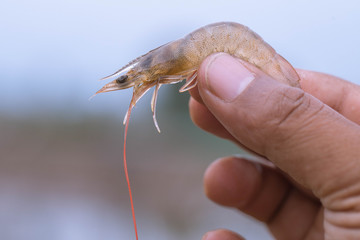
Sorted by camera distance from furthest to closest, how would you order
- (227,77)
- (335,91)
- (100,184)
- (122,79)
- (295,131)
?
(100,184) < (335,91) < (122,79) < (227,77) < (295,131)

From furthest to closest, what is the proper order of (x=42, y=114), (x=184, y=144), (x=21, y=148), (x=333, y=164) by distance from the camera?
(x=42, y=114) → (x=184, y=144) → (x=21, y=148) → (x=333, y=164)

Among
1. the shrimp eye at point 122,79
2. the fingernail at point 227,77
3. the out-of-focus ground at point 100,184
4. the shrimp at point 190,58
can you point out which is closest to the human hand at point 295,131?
the fingernail at point 227,77

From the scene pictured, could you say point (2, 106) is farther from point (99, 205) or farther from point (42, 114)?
point (99, 205)

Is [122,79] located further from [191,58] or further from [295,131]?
[295,131]

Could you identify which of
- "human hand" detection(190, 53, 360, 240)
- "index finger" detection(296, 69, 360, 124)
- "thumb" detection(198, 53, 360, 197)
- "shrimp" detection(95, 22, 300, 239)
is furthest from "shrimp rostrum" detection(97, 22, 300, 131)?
"index finger" detection(296, 69, 360, 124)

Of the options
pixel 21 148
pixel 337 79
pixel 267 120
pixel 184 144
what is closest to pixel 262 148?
pixel 267 120

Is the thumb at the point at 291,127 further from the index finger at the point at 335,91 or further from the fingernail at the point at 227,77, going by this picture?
the index finger at the point at 335,91

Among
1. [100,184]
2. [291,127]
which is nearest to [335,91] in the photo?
[291,127]
